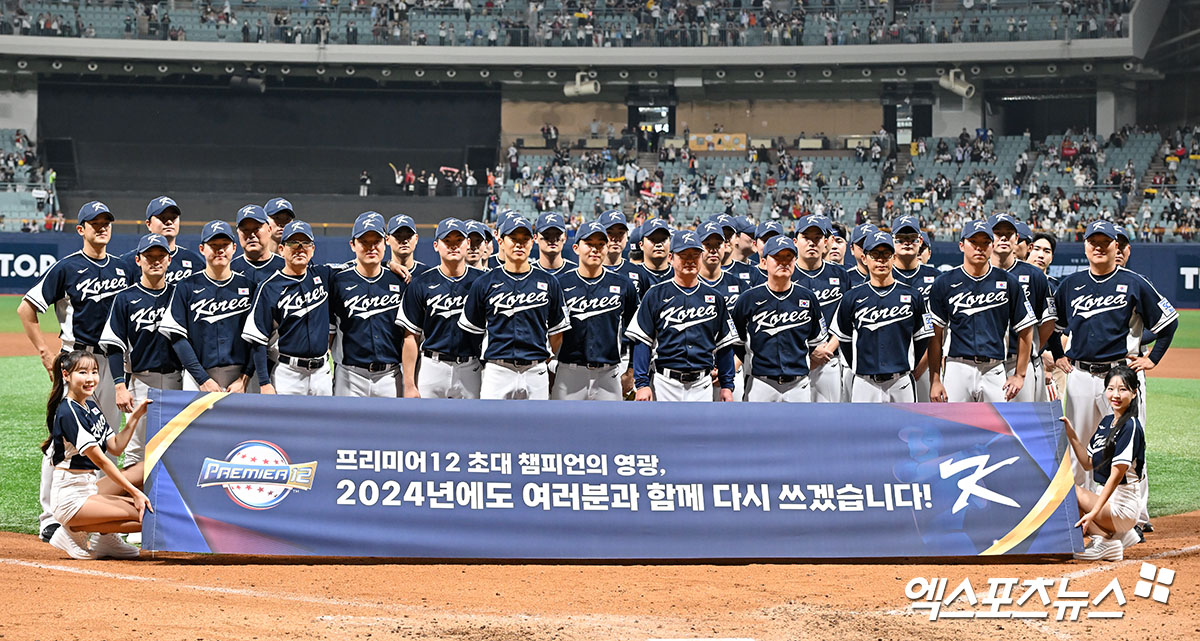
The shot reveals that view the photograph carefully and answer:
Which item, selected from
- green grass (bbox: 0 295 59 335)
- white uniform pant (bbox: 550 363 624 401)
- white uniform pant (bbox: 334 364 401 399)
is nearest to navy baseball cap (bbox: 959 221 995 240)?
white uniform pant (bbox: 550 363 624 401)

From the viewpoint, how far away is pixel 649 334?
7934mm

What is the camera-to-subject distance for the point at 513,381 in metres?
7.78

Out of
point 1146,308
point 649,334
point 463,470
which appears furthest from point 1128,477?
point 463,470

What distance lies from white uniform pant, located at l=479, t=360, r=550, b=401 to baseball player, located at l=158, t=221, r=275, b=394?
1412mm

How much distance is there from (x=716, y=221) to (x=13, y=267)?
27.4 m

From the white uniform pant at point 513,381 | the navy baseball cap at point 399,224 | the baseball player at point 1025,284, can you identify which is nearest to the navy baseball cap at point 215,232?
the navy baseball cap at point 399,224

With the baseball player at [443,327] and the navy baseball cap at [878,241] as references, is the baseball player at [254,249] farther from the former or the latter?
the navy baseball cap at [878,241]

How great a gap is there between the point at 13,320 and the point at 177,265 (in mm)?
20331

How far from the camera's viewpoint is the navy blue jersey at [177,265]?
8.01 meters

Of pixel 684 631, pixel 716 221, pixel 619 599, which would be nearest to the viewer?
pixel 684 631

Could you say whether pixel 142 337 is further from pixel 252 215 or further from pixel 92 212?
pixel 252 215

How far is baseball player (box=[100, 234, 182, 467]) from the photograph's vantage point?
295 inches

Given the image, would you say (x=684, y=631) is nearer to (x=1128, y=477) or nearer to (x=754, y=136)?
(x=1128, y=477)

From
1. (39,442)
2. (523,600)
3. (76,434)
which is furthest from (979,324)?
(39,442)
